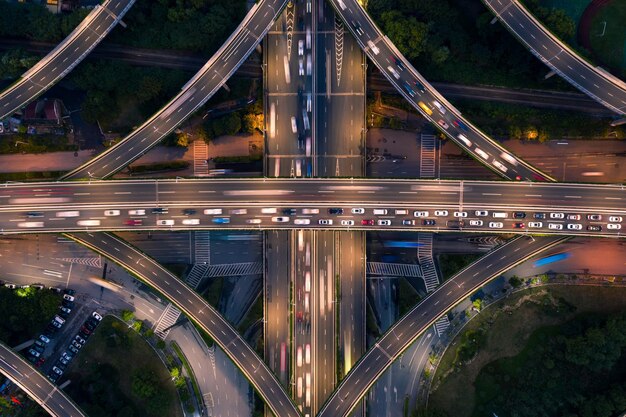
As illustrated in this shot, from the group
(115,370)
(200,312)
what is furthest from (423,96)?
(115,370)

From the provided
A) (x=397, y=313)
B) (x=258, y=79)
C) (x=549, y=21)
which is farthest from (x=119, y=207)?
(x=549, y=21)

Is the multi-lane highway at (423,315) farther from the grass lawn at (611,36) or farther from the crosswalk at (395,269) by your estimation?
the grass lawn at (611,36)

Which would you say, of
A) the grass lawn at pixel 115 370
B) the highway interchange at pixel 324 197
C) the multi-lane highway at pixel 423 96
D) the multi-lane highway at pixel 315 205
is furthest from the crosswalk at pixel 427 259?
the grass lawn at pixel 115 370

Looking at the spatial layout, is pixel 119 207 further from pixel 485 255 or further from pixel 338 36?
pixel 485 255

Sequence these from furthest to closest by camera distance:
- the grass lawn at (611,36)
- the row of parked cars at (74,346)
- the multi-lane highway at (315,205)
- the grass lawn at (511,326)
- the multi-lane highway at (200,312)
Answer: the grass lawn at (511,326)
the row of parked cars at (74,346)
the grass lawn at (611,36)
the multi-lane highway at (200,312)
the multi-lane highway at (315,205)

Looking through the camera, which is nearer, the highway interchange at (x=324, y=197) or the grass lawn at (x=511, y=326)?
the highway interchange at (x=324, y=197)

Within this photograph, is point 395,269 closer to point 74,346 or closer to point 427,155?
point 427,155

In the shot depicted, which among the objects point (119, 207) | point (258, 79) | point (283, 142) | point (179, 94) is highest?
point (258, 79)
